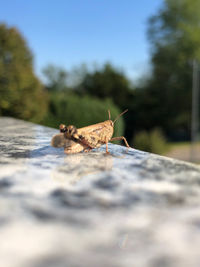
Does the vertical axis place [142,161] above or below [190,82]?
below

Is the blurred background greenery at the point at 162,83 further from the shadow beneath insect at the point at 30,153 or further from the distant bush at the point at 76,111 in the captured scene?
the shadow beneath insect at the point at 30,153

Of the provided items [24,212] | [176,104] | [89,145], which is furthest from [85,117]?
[176,104]

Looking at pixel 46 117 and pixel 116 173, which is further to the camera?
pixel 46 117

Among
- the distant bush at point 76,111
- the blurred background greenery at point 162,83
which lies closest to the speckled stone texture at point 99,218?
the distant bush at point 76,111

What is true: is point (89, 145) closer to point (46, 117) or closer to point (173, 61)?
point (46, 117)

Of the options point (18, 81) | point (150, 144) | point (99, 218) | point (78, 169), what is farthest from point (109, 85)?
point (99, 218)

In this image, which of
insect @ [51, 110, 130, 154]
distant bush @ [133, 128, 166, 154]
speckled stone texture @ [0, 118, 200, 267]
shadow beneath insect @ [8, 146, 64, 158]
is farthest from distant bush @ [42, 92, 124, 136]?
speckled stone texture @ [0, 118, 200, 267]
